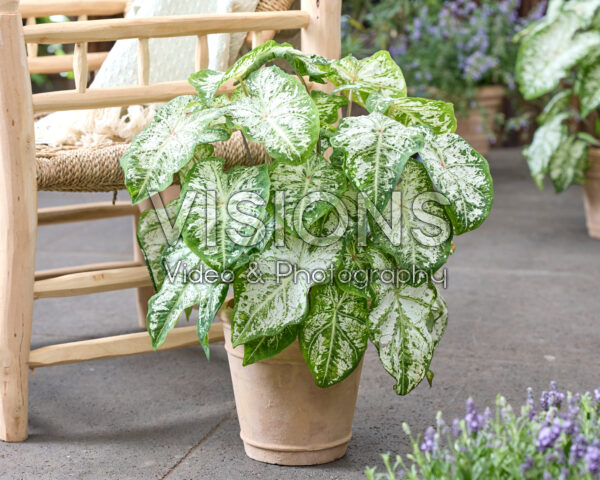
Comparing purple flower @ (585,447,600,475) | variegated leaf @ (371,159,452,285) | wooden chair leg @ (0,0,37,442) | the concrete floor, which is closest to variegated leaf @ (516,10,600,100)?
the concrete floor

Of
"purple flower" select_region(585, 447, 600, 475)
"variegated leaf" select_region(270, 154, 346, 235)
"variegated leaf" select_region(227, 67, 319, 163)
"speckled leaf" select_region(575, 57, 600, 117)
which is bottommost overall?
"speckled leaf" select_region(575, 57, 600, 117)

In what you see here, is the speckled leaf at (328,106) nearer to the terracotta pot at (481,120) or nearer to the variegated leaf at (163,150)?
the variegated leaf at (163,150)

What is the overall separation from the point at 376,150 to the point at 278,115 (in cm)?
14

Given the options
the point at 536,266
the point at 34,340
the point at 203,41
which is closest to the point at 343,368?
the point at 203,41

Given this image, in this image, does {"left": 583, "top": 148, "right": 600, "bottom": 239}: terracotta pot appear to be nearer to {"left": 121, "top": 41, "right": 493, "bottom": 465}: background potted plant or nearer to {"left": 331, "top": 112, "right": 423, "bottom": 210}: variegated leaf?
{"left": 121, "top": 41, "right": 493, "bottom": 465}: background potted plant

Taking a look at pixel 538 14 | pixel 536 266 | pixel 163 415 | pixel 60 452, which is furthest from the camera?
pixel 538 14

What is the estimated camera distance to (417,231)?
3.78 feet

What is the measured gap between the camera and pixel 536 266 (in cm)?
254

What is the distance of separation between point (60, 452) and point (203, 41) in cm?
74

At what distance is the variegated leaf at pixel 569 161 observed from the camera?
2.79 metres

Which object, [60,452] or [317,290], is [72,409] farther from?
[317,290]

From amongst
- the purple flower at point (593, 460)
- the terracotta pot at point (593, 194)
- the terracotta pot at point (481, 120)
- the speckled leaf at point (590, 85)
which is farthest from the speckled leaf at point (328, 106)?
the terracotta pot at point (481, 120)

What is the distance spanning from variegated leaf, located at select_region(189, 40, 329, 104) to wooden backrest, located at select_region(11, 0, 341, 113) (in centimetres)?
18

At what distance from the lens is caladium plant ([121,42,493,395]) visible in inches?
44.3
